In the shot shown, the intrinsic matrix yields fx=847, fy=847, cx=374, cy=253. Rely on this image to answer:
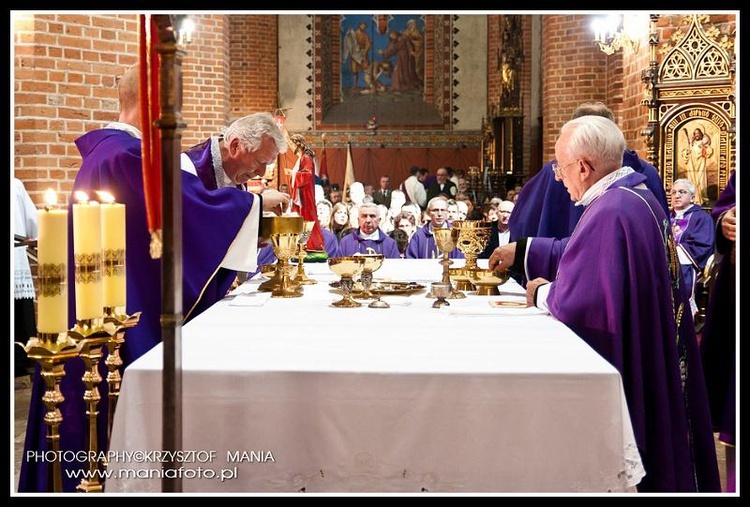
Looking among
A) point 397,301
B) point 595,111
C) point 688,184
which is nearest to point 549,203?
point 595,111

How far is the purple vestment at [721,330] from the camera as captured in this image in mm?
3902

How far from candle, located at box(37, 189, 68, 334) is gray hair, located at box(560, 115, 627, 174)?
1863 millimetres

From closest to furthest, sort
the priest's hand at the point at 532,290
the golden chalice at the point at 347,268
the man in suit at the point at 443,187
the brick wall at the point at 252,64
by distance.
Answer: the priest's hand at the point at 532,290
the golden chalice at the point at 347,268
the man in suit at the point at 443,187
the brick wall at the point at 252,64

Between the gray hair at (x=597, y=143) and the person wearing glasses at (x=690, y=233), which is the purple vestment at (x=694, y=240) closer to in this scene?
the person wearing glasses at (x=690, y=233)

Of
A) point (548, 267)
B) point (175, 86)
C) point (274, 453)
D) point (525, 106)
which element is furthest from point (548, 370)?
point (525, 106)

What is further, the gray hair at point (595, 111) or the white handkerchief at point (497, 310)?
the gray hair at point (595, 111)

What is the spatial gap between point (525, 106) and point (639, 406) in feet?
54.0

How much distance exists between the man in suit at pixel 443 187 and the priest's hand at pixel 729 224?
586 inches

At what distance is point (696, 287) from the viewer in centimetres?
720

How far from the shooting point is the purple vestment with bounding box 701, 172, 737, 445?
390 centimetres

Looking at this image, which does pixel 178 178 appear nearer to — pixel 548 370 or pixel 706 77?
pixel 548 370

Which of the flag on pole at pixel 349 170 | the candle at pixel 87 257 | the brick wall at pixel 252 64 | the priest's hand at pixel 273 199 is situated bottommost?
the candle at pixel 87 257

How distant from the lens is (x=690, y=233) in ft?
25.0

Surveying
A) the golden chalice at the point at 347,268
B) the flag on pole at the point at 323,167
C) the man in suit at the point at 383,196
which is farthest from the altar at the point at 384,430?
the flag on pole at the point at 323,167
